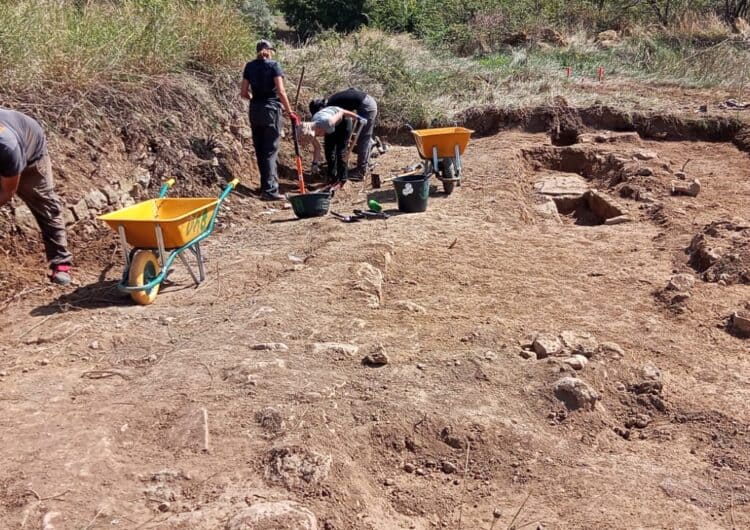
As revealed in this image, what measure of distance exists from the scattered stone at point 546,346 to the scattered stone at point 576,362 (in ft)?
0.47

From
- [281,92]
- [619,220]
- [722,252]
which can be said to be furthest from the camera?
[281,92]

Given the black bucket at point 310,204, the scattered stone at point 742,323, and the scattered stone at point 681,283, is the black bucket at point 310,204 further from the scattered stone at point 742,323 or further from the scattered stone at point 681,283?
the scattered stone at point 742,323

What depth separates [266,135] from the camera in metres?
7.34

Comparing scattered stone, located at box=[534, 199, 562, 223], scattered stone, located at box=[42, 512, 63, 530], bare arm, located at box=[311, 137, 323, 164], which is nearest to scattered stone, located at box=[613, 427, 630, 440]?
scattered stone, located at box=[42, 512, 63, 530]

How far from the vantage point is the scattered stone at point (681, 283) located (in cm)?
475

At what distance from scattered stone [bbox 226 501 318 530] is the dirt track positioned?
0.02m

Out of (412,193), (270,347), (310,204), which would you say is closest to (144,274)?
(270,347)

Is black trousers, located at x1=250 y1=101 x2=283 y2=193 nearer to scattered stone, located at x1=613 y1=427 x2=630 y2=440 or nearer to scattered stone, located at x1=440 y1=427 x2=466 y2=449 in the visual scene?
scattered stone, located at x1=440 y1=427 x2=466 y2=449

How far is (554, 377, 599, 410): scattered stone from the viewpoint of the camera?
331 cm

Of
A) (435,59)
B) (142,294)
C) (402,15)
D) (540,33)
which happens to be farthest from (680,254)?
(402,15)

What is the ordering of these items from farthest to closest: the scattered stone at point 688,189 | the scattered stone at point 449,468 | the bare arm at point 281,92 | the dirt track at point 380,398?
the scattered stone at point 688,189 < the bare arm at point 281,92 < the scattered stone at point 449,468 < the dirt track at point 380,398

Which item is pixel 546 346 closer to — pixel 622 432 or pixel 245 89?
pixel 622 432

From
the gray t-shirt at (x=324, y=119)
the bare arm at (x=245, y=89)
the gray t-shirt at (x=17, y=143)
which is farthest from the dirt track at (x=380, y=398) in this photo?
the bare arm at (x=245, y=89)

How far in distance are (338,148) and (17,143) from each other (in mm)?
4344
